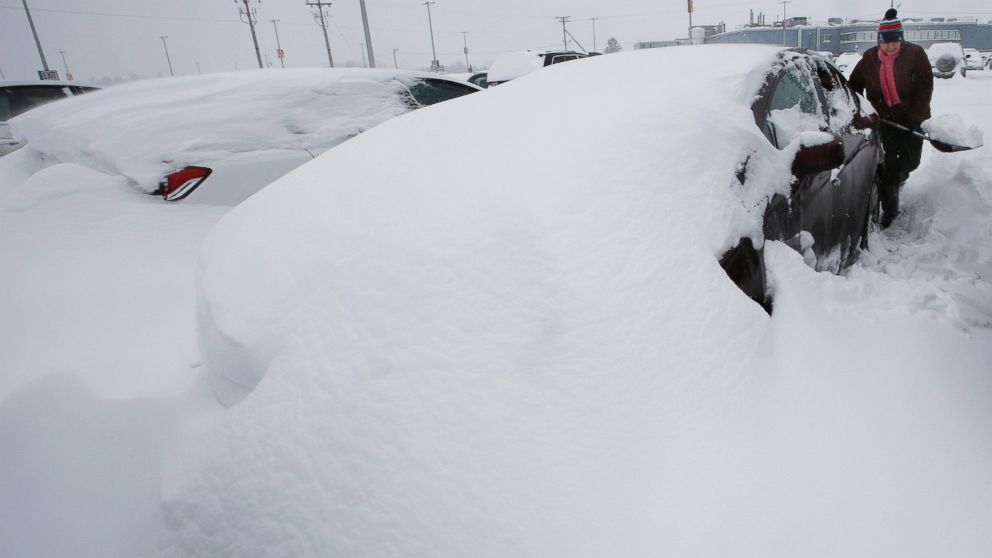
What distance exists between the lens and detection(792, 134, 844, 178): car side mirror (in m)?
1.88

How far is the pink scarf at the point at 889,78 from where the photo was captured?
3.74m

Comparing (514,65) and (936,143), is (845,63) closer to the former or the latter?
(514,65)

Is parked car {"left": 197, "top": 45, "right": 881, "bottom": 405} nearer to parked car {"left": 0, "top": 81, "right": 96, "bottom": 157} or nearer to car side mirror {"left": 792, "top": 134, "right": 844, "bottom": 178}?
car side mirror {"left": 792, "top": 134, "right": 844, "bottom": 178}

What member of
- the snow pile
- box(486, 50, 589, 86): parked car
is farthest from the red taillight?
box(486, 50, 589, 86): parked car

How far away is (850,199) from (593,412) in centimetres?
219

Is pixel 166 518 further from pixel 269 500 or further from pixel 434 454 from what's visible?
pixel 434 454

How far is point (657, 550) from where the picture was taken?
1001mm

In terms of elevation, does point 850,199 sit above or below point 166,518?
above

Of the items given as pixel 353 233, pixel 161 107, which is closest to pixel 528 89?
pixel 353 233

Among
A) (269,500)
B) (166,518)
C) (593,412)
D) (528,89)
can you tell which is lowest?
(166,518)

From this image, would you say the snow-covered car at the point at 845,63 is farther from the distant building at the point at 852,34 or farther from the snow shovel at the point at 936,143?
the distant building at the point at 852,34

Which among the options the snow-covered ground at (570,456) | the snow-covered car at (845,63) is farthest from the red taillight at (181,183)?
the snow-covered car at (845,63)

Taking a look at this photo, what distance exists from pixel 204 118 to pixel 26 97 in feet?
20.0

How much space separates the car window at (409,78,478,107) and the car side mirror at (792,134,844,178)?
3483mm
